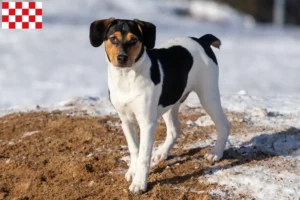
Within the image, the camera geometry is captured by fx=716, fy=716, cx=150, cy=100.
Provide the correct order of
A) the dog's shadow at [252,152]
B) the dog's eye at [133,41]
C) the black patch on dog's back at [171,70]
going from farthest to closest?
the dog's shadow at [252,152], the black patch on dog's back at [171,70], the dog's eye at [133,41]

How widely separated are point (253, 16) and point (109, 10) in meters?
13.9

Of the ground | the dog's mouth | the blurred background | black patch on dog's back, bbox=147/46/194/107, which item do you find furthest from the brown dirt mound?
the blurred background

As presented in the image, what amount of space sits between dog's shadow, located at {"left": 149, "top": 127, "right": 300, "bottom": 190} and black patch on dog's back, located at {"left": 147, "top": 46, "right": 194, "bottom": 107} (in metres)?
0.68

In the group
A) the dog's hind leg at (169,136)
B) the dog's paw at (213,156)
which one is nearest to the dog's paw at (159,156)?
the dog's hind leg at (169,136)

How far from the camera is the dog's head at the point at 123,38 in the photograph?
5.68 metres

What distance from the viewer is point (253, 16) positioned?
48.0 m

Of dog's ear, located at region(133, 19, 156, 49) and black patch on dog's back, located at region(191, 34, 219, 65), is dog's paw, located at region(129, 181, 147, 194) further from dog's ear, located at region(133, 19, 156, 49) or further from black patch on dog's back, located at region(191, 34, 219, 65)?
black patch on dog's back, located at region(191, 34, 219, 65)

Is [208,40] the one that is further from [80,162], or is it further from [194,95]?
[194,95]

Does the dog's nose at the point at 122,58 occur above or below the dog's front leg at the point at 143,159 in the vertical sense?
above

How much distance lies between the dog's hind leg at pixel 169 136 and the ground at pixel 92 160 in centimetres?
10

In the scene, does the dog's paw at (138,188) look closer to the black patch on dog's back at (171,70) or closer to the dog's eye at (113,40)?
the black patch on dog's back at (171,70)

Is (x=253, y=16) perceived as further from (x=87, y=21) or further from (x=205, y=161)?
(x=205, y=161)

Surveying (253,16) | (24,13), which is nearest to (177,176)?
(24,13)

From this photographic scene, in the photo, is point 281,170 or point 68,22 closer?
point 281,170
